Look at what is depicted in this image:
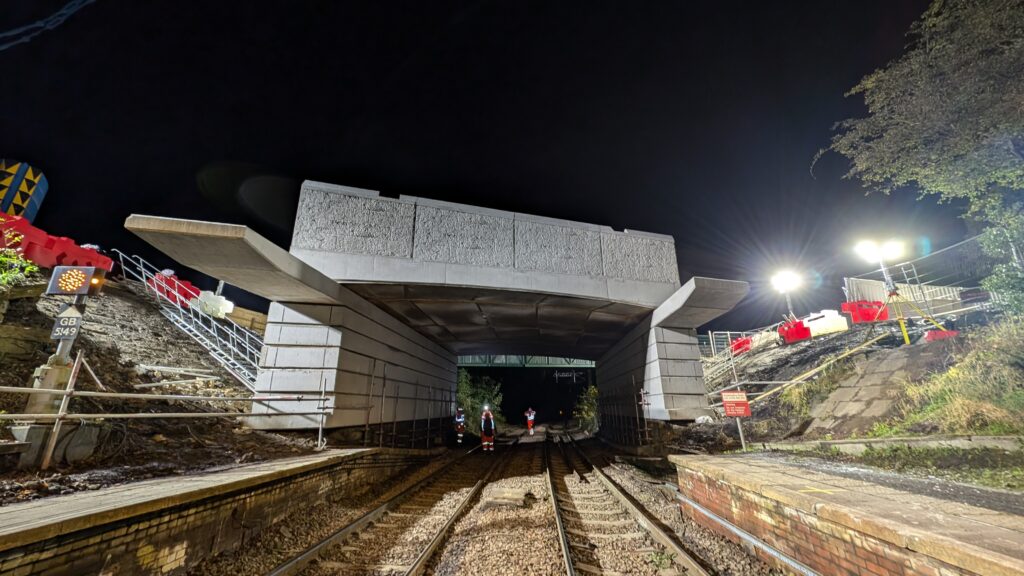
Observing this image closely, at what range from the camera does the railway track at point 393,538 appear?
13.8 feet

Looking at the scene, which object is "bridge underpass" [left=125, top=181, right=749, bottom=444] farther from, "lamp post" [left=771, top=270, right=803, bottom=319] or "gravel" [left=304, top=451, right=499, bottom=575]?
"lamp post" [left=771, top=270, right=803, bottom=319]

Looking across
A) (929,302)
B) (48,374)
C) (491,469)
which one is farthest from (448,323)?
(929,302)

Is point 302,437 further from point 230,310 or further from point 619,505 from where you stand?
point 230,310

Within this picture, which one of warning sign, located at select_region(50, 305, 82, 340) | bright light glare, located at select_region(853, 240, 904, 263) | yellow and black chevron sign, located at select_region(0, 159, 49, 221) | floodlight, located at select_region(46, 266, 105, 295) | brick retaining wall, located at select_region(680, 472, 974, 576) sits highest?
yellow and black chevron sign, located at select_region(0, 159, 49, 221)

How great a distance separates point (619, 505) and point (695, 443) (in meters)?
7.18

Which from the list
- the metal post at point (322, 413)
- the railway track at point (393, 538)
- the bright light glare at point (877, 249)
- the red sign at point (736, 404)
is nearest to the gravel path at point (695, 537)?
the red sign at point (736, 404)

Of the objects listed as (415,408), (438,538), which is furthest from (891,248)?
(438,538)

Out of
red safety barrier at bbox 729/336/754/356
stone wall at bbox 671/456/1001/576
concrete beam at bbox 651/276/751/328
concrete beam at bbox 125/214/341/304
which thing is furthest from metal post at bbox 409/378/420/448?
red safety barrier at bbox 729/336/754/356

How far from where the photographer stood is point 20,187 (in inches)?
711

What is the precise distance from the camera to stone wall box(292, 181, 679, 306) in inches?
352

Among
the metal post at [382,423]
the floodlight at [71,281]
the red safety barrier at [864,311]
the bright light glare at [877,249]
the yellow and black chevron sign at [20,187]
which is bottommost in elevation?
the metal post at [382,423]

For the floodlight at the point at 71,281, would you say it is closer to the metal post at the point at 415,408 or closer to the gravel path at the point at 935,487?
the metal post at the point at 415,408

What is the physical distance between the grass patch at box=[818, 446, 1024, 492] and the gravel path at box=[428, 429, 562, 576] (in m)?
6.21

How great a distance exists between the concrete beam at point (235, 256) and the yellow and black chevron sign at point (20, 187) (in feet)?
70.1
